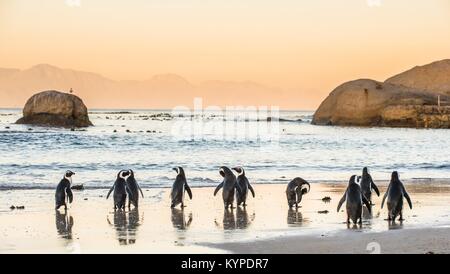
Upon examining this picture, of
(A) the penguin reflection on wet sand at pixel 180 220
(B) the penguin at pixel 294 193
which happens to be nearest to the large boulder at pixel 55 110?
(B) the penguin at pixel 294 193

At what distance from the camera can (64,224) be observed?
484 inches

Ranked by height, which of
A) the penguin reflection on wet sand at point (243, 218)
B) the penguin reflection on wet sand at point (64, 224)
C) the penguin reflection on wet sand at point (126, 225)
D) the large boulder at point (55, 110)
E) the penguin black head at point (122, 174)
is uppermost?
the large boulder at point (55, 110)

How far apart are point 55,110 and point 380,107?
31915 mm

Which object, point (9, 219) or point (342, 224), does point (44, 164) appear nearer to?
point (9, 219)

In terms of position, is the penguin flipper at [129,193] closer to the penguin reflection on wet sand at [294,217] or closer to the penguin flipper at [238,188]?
the penguin flipper at [238,188]

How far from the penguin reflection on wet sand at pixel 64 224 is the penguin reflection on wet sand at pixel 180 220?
1.64 m

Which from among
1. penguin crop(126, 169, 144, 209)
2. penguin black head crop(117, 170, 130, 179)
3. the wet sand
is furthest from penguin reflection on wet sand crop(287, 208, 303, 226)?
penguin black head crop(117, 170, 130, 179)

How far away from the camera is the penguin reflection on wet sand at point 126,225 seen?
35.1 ft

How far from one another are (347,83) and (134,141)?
135ft

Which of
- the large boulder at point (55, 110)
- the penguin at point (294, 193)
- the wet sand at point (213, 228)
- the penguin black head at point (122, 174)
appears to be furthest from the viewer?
the large boulder at point (55, 110)

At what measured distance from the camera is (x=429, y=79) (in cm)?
11900

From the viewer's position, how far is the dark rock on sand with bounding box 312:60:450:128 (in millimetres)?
68562

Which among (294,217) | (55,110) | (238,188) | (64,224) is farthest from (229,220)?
(55,110)
